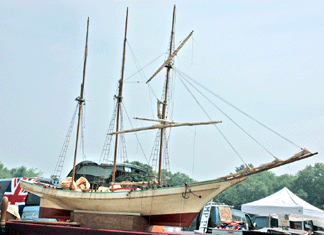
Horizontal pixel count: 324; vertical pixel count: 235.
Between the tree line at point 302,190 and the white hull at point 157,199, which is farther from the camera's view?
the tree line at point 302,190

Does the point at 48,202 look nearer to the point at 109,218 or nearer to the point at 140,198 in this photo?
the point at 109,218

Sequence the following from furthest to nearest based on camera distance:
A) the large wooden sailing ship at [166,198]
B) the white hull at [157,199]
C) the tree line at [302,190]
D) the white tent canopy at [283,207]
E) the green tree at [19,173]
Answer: the green tree at [19,173] < the tree line at [302,190] < the white tent canopy at [283,207] < the white hull at [157,199] < the large wooden sailing ship at [166,198]

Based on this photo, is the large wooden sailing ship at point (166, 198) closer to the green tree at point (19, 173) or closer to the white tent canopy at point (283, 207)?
the white tent canopy at point (283, 207)

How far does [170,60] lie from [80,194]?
312 inches

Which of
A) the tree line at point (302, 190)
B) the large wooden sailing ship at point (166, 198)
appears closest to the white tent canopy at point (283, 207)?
the large wooden sailing ship at point (166, 198)

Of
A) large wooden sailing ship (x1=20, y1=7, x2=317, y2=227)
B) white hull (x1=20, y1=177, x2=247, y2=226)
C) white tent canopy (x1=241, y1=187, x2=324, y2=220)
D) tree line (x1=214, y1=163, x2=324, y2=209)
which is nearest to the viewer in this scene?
large wooden sailing ship (x1=20, y1=7, x2=317, y2=227)

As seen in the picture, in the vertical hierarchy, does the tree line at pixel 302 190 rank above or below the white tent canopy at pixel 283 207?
above

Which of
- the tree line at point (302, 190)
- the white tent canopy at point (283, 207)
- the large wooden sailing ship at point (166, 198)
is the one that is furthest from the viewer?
the tree line at point (302, 190)

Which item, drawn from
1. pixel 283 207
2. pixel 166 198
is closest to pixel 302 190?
pixel 283 207

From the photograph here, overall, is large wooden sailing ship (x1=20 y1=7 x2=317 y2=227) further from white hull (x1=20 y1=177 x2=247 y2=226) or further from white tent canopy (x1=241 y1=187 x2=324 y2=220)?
white tent canopy (x1=241 y1=187 x2=324 y2=220)

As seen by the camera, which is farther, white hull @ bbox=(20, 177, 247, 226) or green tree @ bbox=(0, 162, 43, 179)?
green tree @ bbox=(0, 162, 43, 179)

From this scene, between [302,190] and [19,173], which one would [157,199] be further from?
[19,173]

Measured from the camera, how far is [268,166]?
12.2 m

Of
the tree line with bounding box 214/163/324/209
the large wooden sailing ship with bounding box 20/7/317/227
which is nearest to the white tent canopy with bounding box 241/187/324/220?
the large wooden sailing ship with bounding box 20/7/317/227
